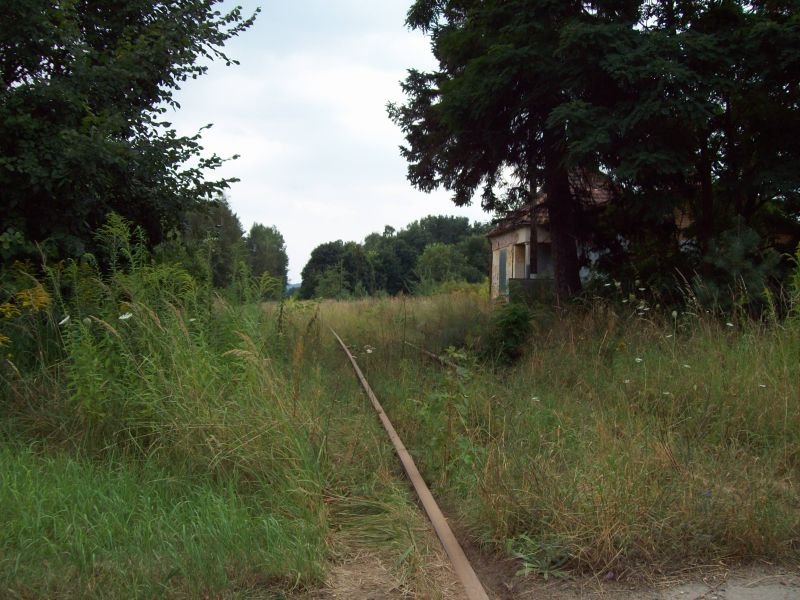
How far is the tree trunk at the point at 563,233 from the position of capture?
14.8 meters

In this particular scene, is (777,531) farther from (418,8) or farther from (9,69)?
(418,8)

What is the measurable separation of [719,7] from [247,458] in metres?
11.6

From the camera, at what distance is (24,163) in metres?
6.75

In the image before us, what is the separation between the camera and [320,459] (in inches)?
213

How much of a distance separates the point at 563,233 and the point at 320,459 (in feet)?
36.2

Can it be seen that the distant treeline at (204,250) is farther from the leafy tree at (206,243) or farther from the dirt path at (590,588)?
the dirt path at (590,588)

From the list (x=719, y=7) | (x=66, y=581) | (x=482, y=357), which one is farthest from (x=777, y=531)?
(x=719, y=7)

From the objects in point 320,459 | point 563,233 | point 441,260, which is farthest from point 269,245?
point 320,459

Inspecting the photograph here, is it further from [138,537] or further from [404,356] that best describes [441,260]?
[138,537]

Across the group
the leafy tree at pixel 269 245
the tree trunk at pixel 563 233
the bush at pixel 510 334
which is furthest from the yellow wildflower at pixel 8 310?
the leafy tree at pixel 269 245

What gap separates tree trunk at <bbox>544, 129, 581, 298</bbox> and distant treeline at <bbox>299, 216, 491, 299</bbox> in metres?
34.2

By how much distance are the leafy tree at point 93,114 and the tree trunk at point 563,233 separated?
7913mm

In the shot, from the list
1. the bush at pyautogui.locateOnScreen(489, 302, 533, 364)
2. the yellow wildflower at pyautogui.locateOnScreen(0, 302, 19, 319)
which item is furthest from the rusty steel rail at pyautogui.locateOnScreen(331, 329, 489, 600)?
the bush at pyautogui.locateOnScreen(489, 302, 533, 364)

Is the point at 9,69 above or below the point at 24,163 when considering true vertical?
above
